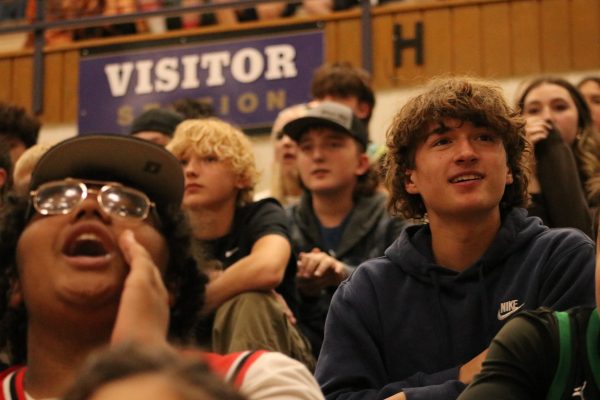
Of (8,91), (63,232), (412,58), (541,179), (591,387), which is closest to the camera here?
(591,387)

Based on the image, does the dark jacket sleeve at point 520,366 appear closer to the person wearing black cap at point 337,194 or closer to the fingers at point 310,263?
the fingers at point 310,263

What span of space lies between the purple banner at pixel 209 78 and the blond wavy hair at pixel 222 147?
2377 millimetres

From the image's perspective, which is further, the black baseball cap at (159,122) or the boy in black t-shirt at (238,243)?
the black baseball cap at (159,122)

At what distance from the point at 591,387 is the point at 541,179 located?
1.68 metres

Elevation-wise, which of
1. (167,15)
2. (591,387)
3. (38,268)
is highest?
(167,15)

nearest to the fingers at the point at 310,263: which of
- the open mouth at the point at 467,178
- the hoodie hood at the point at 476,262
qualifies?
the hoodie hood at the point at 476,262

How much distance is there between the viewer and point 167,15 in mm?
6059

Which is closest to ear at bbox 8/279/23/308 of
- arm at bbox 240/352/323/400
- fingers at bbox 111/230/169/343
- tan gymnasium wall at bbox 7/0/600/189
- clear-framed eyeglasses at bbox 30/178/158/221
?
clear-framed eyeglasses at bbox 30/178/158/221

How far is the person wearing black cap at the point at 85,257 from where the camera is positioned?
1.71 metres

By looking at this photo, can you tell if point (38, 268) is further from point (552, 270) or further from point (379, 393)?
point (552, 270)

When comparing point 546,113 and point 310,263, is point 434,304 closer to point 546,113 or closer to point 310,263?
point 310,263

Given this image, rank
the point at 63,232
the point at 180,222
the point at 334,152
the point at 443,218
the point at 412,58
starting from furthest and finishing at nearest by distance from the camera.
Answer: the point at 412,58 → the point at 334,152 → the point at 443,218 → the point at 180,222 → the point at 63,232

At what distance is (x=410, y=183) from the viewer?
8.19ft

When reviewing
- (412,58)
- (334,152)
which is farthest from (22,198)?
(412,58)
